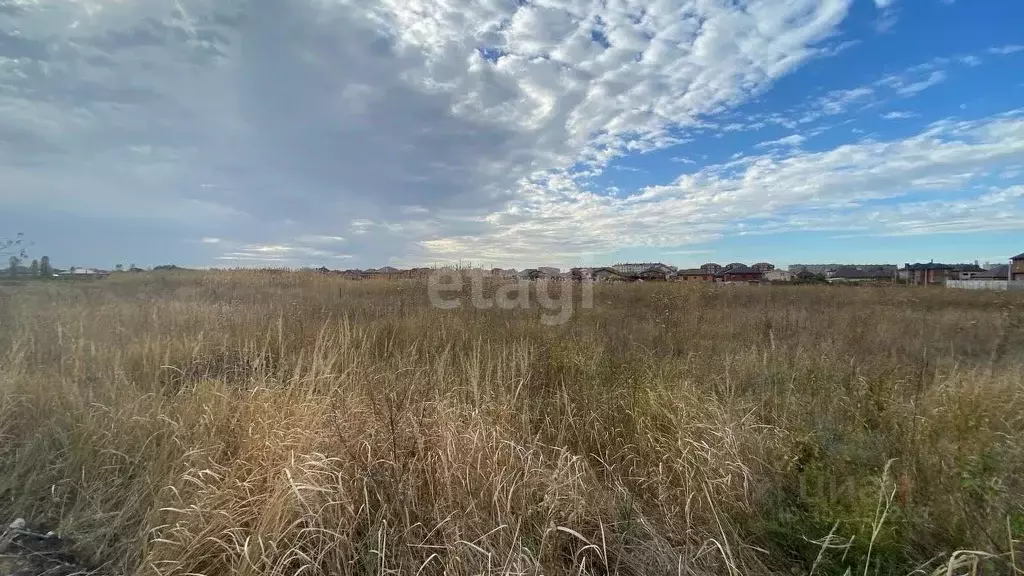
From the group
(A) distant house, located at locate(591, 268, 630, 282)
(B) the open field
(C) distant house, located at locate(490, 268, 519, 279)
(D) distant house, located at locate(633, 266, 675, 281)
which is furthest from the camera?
(D) distant house, located at locate(633, 266, 675, 281)

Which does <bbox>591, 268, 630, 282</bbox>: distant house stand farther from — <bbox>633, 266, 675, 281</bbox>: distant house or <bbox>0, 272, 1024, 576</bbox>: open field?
<bbox>0, 272, 1024, 576</bbox>: open field

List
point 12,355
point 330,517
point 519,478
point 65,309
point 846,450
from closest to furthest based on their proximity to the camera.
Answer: point 330,517
point 519,478
point 846,450
point 12,355
point 65,309

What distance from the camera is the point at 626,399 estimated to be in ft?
10.2

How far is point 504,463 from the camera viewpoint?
2.19 m

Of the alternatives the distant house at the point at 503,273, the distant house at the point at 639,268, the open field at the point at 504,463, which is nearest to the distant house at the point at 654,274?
the distant house at the point at 639,268

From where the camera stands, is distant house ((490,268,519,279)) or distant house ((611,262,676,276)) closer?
distant house ((490,268,519,279))

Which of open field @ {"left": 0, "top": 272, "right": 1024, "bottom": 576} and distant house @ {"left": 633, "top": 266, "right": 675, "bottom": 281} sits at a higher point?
distant house @ {"left": 633, "top": 266, "right": 675, "bottom": 281}

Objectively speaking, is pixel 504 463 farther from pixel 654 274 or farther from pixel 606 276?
Result: pixel 654 274

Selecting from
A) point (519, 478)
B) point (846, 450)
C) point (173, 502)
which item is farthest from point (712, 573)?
point (173, 502)

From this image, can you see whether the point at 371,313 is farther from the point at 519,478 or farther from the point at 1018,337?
the point at 1018,337

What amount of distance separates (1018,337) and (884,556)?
25.2 ft

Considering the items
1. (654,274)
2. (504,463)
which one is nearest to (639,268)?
(654,274)

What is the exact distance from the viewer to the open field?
1.69 metres

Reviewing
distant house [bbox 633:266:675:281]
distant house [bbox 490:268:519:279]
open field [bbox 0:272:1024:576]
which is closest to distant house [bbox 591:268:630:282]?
distant house [bbox 633:266:675:281]
